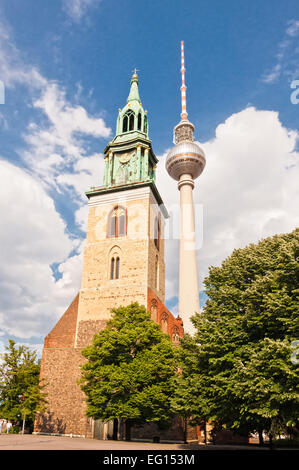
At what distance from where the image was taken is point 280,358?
1448 centimetres

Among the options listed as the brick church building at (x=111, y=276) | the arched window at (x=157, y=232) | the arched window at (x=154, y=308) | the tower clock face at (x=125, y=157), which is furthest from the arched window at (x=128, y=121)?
the arched window at (x=154, y=308)

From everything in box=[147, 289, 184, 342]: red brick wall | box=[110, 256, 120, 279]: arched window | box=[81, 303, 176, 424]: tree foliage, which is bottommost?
box=[81, 303, 176, 424]: tree foliage

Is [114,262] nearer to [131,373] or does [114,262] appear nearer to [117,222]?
[117,222]

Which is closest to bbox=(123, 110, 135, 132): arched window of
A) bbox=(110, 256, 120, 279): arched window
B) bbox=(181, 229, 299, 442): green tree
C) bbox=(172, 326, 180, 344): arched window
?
bbox=(110, 256, 120, 279): arched window

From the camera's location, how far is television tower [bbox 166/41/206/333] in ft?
185

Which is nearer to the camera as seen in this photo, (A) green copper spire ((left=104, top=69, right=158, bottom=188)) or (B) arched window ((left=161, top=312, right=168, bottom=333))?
(B) arched window ((left=161, top=312, right=168, bottom=333))

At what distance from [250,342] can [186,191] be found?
158 ft

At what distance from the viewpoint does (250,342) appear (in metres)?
16.9

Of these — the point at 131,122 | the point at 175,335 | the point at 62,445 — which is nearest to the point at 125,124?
the point at 131,122

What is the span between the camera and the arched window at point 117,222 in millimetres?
41159

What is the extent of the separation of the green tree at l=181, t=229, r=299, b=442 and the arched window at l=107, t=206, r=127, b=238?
19.5 metres

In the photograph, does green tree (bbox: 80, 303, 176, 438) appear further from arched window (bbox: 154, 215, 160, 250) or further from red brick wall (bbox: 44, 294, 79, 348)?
arched window (bbox: 154, 215, 160, 250)

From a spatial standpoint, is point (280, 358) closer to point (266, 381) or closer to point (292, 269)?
point (266, 381)
